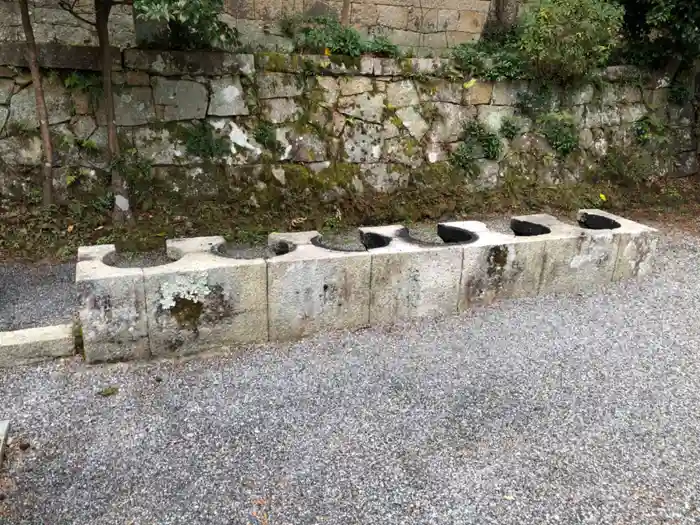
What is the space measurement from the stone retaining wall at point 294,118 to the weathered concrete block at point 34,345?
210cm

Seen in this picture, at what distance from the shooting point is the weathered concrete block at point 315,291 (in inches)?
135

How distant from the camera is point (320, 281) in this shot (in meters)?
3.52

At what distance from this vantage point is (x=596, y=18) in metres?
5.55

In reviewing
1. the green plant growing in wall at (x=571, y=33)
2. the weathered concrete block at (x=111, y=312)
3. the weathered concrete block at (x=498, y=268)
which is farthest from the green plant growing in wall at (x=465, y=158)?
the weathered concrete block at (x=111, y=312)

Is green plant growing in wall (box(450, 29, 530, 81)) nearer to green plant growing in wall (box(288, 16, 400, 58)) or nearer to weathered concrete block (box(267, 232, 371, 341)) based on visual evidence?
green plant growing in wall (box(288, 16, 400, 58))

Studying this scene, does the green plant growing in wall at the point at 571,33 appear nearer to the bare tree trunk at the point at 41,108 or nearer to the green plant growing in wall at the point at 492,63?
the green plant growing in wall at the point at 492,63

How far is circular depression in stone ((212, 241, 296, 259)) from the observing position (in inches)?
145

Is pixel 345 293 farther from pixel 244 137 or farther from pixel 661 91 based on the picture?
pixel 661 91

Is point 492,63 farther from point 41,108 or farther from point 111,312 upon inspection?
point 111,312

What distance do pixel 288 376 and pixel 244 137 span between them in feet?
9.77

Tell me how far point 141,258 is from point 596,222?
13.1 feet

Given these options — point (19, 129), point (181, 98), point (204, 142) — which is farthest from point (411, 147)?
point (19, 129)

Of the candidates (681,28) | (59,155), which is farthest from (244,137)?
(681,28)

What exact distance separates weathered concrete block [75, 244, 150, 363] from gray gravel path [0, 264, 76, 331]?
0.76 metres
